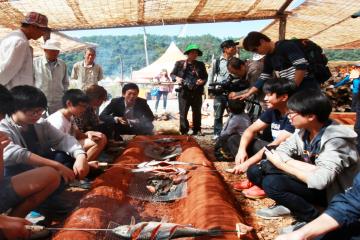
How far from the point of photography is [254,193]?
3852mm

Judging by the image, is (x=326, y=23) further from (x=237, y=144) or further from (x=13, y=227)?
(x=13, y=227)

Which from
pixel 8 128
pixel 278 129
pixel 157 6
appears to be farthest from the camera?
pixel 157 6

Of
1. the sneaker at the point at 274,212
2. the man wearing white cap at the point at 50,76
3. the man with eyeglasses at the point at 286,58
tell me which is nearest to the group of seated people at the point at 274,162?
the sneaker at the point at 274,212

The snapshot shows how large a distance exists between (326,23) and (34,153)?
23.8 feet

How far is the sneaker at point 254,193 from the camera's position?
3.81 m

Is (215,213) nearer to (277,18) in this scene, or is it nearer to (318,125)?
(318,125)

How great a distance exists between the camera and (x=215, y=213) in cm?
274

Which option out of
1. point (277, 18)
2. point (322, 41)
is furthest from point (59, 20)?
point (322, 41)

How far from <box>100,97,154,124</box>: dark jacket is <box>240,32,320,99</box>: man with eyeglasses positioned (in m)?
2.59

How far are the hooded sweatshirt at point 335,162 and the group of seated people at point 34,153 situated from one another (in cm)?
197

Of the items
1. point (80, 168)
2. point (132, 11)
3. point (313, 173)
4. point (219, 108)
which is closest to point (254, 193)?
point (313, 173)

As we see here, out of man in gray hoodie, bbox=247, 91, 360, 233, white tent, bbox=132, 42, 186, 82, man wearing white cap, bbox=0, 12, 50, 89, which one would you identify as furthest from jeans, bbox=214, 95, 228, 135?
white tent, bbox=132, 42, 186, 82

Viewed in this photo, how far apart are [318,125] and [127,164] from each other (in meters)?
2.22

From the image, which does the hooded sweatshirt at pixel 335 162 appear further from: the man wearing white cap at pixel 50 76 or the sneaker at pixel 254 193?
the man wearing white cap at pixel 50 76
